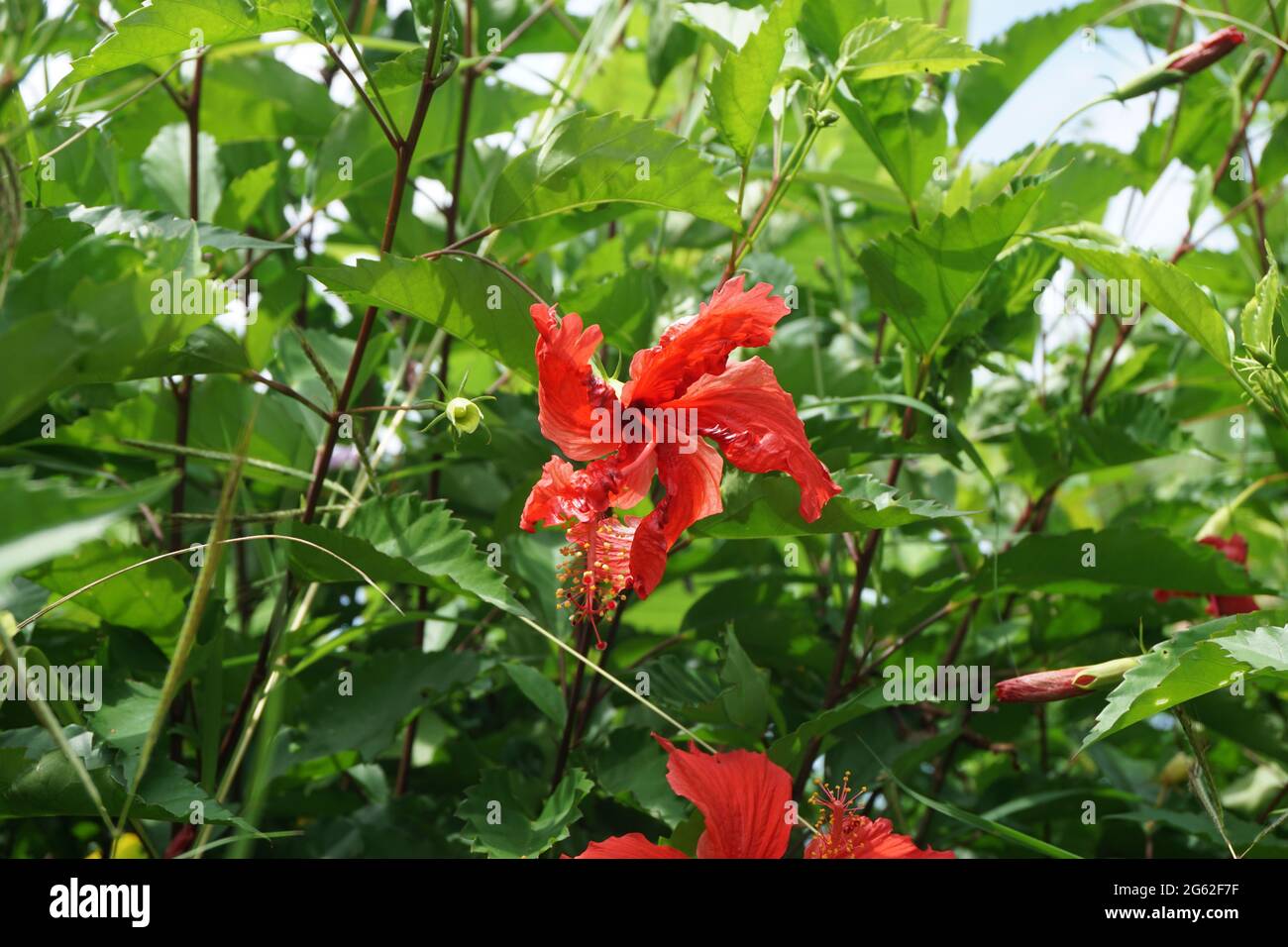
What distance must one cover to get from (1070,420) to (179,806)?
3.27ft

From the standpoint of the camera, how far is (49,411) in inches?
45.2

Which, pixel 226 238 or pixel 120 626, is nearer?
pixel 226 238

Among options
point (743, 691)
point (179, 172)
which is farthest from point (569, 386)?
point (179, 172)

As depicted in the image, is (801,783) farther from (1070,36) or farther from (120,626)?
(1070,36)

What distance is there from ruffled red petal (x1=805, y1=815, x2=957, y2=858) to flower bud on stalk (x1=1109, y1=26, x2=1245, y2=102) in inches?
30.6

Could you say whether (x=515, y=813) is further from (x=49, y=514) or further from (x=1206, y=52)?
(x=1206, y=52)

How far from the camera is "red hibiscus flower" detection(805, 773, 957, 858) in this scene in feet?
3.15

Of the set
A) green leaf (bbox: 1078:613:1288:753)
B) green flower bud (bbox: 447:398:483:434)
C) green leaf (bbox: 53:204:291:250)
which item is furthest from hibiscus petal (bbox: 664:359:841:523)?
green leaf (bbox: 53:204:291:250)

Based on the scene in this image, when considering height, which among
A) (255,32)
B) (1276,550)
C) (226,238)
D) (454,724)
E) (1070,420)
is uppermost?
(255,32)

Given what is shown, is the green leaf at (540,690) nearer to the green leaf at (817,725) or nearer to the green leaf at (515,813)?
the green leaf at (515,813)

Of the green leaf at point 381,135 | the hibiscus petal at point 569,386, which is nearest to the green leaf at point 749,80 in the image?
the hibiscus petal at point 569,386

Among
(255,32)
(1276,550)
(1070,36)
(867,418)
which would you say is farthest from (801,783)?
(1276,550)

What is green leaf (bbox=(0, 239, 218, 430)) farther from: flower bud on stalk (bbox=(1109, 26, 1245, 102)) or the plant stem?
flower bud on stalk (bbox=(1109, 26, 1245, 102))

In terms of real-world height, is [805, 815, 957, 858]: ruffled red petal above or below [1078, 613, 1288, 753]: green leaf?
below
